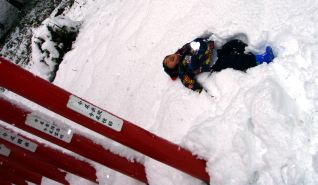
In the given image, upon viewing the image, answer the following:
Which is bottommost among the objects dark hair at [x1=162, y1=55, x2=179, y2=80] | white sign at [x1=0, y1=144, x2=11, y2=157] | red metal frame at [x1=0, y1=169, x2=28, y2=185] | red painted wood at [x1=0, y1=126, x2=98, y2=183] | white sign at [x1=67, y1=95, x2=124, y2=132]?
red metal frame at [x1=0, y1=169, x2=28, y2=185]

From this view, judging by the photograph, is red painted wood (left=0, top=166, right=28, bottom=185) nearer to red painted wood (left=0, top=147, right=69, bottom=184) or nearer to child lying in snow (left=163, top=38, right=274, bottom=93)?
red painted wood (left=0, top=147, right=69, bottom=184)

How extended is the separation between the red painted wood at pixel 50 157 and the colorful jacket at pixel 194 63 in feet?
4.72

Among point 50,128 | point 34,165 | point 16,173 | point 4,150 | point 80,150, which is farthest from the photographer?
point 16,173

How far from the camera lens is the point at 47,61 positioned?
23.2 feet

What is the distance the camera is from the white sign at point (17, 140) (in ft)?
10.5

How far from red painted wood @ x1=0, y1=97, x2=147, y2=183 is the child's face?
1.22 meters

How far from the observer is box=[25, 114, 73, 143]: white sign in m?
2.76

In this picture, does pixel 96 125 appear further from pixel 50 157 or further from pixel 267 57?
pixel 267 57

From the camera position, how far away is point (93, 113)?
2445 mm

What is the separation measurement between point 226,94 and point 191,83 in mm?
484

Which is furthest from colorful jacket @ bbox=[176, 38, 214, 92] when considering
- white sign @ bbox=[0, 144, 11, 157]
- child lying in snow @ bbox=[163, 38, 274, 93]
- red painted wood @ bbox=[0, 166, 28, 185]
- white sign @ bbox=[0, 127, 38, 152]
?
red painted wood @ bbox=[0, 166, 28, 185]

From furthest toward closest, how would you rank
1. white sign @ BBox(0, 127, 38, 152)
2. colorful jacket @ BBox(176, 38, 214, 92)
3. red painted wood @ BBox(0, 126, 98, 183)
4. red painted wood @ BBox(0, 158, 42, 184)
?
1. colorful jacket @ BBox(176, 38, 214, 92)
2. red painted wood @ BBox(0, 158, 42, 184)
3. red painted wood @ BBox(0, 126, 98, 183)
4. white sign @ BBox(0, 127, 38, 152)

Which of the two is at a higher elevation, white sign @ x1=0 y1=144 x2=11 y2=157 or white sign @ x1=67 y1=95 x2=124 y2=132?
white sign @ x1=67 y1=95 x2=124 y2=132

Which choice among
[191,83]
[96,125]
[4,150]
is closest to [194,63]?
[191,83]
